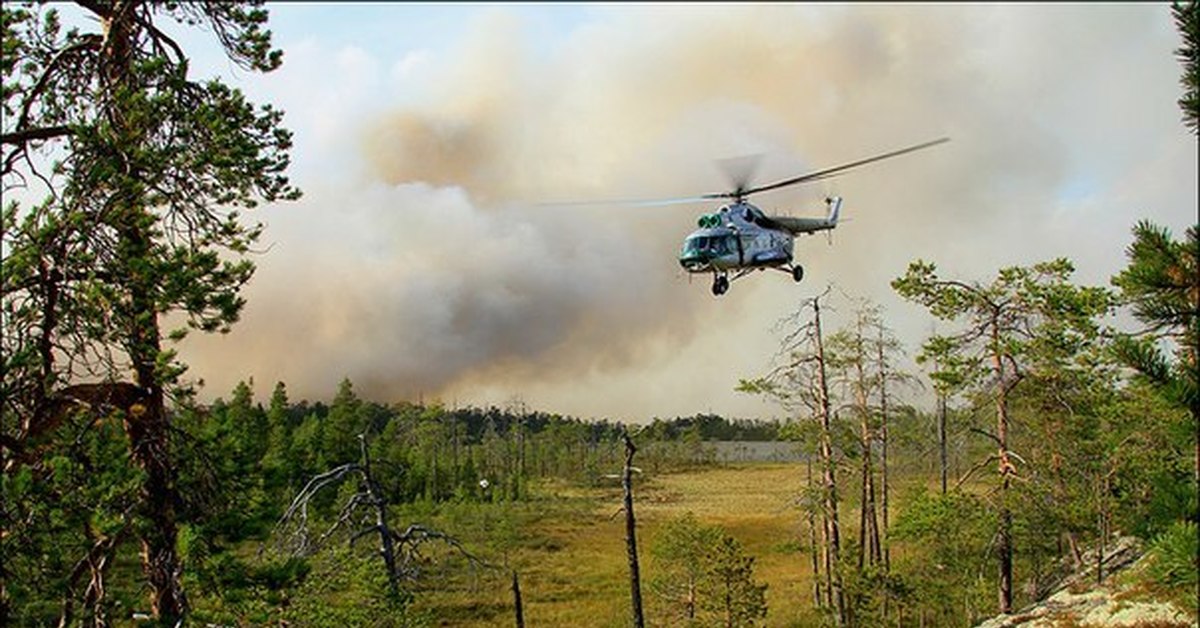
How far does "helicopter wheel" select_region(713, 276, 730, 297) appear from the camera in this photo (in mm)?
20891

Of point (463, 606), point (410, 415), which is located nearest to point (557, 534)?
point (463, 606)

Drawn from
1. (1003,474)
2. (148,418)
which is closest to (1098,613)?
(1003,474)

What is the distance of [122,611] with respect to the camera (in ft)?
25.7

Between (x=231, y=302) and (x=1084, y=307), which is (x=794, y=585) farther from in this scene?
(x=231, y=302)

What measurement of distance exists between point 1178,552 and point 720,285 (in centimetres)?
1554

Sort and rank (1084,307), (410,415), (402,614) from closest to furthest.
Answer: (402,614)
(1084,307)
(410,415)

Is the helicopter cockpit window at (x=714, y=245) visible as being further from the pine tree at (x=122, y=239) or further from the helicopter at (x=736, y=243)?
the pine tree at (x=122, y=239)

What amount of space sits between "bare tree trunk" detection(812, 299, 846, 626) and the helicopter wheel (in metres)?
3.13

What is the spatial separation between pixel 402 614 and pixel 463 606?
24.4 metres

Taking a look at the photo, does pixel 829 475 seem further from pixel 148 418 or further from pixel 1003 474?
pixel 148 418

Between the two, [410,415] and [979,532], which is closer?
[979,532]

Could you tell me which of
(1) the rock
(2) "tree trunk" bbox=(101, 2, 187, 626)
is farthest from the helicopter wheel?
(2) "tree trunk" bbox=(101, 2, 187, 626)

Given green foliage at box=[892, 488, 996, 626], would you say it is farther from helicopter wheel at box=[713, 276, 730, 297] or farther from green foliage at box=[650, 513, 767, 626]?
helicopter wheel at box=[713, 276, 730, 297]

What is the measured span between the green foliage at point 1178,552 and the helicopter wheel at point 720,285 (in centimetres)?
1479
